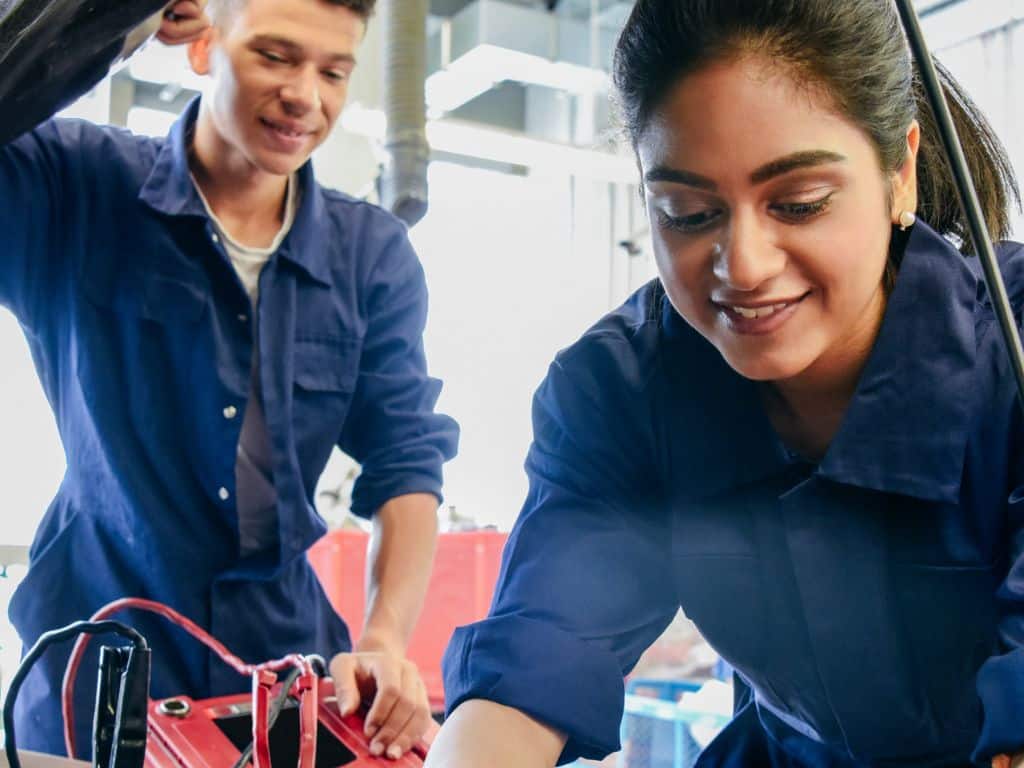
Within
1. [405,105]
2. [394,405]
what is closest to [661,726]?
[405,105]

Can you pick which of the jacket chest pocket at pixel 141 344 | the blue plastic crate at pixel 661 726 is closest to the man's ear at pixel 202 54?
the jacket chest pocket at pixel 141 344

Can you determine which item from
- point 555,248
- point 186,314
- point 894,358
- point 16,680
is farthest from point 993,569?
point 555,248

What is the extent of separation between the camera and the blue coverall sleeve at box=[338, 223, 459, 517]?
1.57m

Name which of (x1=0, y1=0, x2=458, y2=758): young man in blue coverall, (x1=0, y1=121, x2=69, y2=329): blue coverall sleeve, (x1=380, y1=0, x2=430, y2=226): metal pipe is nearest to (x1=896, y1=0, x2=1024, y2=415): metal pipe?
(x1=0, y1=0, x2=458, y2=758): young man in blue coverall

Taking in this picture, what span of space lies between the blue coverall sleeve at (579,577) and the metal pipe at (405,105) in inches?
79.6

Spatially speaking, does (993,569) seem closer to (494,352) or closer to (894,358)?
(894,358)

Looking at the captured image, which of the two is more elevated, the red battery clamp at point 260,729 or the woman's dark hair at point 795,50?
the woman's dark hair at point 795,50

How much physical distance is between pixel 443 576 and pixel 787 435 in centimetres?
282

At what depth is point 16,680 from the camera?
806 mm

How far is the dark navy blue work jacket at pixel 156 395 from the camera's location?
138 centimetres

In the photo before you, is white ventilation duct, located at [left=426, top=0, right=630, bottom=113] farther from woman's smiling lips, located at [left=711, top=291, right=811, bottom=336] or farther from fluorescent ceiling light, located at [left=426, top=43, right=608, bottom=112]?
woman's smiling lips, located at [left=711, top=291, right=811, bottom=336]

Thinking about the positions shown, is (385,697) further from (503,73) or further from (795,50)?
(503,73)

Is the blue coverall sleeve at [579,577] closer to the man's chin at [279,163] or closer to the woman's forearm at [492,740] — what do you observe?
the woman's forearm at [492,740]

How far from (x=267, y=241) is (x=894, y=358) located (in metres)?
0.89
